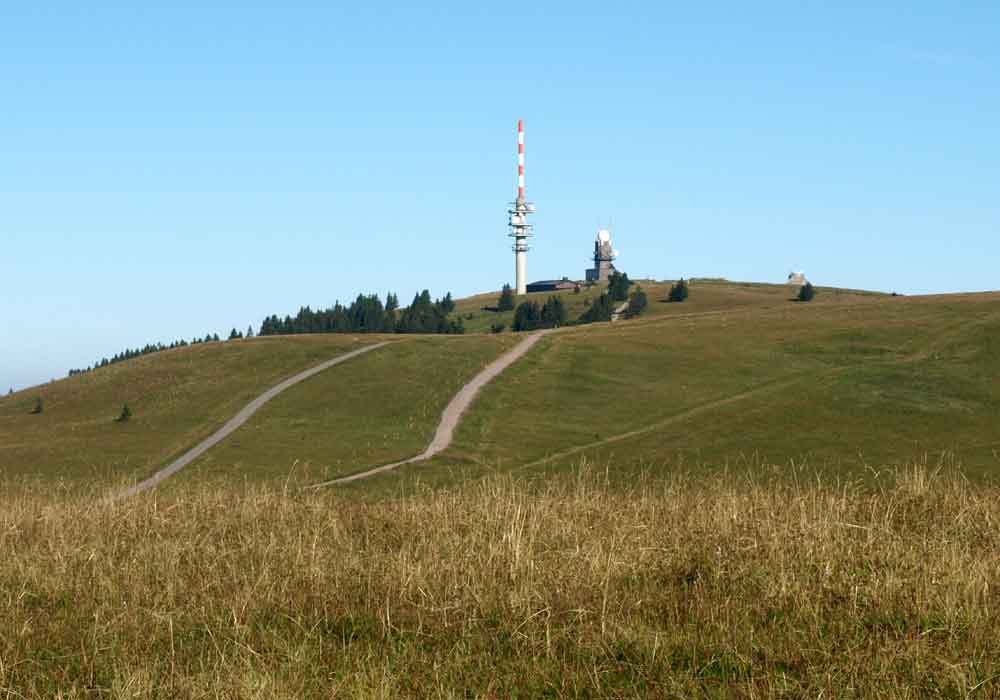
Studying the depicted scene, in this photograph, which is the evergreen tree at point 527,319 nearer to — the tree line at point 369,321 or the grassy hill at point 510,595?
the tree line at point 369,321

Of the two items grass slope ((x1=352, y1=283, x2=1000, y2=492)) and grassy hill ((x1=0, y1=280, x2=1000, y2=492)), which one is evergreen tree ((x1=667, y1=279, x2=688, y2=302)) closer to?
grassy hill ((x1=0, y1=280, x2=1000, y2=492))

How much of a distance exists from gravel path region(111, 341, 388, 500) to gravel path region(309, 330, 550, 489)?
34.0ft

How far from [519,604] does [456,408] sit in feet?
202

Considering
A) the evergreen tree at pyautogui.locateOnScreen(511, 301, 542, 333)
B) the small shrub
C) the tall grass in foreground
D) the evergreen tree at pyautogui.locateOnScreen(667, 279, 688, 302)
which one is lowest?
the small shrub

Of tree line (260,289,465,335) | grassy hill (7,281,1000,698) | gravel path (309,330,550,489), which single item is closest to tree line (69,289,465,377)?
tree line (260,289,465,335)

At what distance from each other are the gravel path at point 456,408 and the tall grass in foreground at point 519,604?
2436 centimetres

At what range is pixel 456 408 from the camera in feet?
234

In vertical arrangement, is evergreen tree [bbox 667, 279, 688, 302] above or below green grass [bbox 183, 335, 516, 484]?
above

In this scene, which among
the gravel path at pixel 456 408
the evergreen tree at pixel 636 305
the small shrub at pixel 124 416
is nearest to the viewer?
the gravel path at pixel 456 408

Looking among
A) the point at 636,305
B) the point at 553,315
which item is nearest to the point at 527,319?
the point at 553,315

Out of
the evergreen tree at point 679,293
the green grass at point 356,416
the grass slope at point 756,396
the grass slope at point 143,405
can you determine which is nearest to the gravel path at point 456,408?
the green grass at point 356,416

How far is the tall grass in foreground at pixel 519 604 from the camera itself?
8.52 m

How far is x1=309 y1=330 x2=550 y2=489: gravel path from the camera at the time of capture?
172ft

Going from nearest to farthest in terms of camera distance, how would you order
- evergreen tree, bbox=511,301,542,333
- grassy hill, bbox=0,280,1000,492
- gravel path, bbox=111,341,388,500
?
1. grassy hill, bbox=0,280,1000,492
2. gravel path, bbox=111,341,388,500
3. evergreen tree, bbox=511,301,542,333
